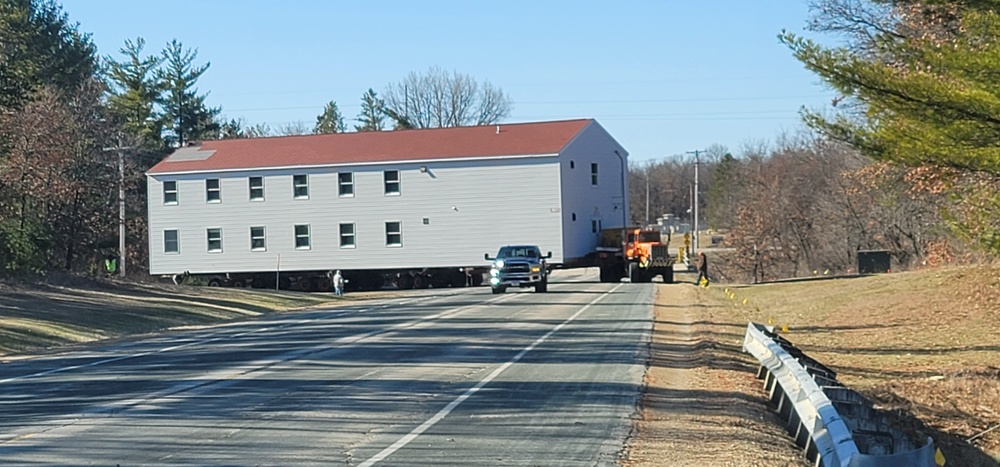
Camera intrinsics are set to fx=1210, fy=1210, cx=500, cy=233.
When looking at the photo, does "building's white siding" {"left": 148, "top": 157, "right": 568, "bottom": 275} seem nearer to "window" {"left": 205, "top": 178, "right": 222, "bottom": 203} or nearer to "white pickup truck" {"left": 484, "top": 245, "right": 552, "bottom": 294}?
"window" {"left": 205, "top": 178, "right": 222, "bottom": 203}

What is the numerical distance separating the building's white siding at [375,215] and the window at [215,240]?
0.24 meters

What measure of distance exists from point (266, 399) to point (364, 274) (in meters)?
42.9

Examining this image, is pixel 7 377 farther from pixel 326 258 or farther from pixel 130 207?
pixel 130 207

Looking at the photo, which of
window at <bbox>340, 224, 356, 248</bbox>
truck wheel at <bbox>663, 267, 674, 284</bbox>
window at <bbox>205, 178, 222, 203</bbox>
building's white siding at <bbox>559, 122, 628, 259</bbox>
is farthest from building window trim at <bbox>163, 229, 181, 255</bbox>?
truck wheel at <bbox>663, 267, 674, 284</bbox>

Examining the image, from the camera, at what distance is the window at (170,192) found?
61375 mm

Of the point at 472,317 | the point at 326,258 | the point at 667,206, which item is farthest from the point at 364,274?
the point at 667,206

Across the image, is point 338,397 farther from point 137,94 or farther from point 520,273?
point 137,94

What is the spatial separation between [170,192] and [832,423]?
5523cm

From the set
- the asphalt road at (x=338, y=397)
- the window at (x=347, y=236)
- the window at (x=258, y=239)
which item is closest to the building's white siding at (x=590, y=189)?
the window at (x=347, y=236)

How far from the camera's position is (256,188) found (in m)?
59.9

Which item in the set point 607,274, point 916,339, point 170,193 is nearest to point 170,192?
point 170,193

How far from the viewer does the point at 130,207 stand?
6769cm

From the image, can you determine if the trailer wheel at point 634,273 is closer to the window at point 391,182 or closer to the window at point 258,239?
the window at point 391,182

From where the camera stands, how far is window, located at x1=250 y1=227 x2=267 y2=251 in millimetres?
59406
